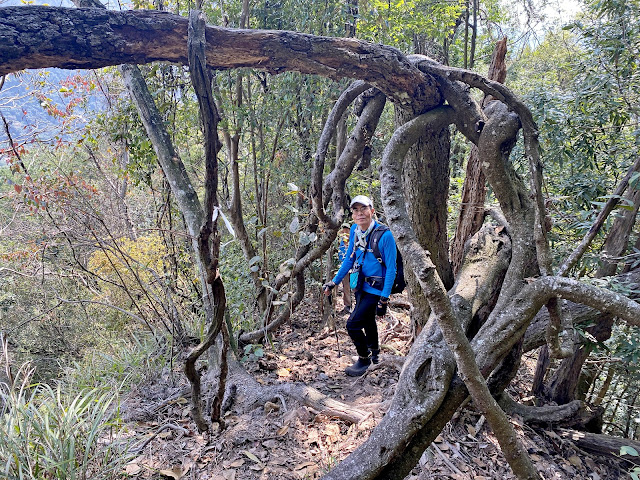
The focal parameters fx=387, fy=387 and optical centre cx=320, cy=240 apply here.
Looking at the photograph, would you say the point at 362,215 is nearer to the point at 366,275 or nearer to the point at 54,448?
the point at 366,275

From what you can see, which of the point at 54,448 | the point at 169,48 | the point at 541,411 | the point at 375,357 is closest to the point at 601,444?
the point at 541,411

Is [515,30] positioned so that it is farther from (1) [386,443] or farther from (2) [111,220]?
(2) [111,220]

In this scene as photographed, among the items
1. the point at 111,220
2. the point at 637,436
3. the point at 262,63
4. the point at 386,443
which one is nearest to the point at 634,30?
the point at 262,63

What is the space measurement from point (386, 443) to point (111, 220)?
8.82m

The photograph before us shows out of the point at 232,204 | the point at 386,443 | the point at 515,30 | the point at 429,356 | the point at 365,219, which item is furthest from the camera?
the point at 515,30

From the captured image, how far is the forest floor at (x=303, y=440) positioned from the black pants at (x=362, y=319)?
0.28 metres

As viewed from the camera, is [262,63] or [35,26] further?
[262,63]

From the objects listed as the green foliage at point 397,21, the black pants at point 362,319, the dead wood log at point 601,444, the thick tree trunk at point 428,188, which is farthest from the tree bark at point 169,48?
the dead wood log at point 601,444

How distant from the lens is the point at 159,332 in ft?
16.4

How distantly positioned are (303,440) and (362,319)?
1310 millimetres

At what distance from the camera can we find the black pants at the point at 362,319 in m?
3.87

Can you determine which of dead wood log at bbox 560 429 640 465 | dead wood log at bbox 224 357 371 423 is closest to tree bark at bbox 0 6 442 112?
dead wood log at bbox 224 357 371 423

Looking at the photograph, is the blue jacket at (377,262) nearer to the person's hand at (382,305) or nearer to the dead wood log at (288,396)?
the person's hand at (382,305)

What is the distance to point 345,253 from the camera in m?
4.13
